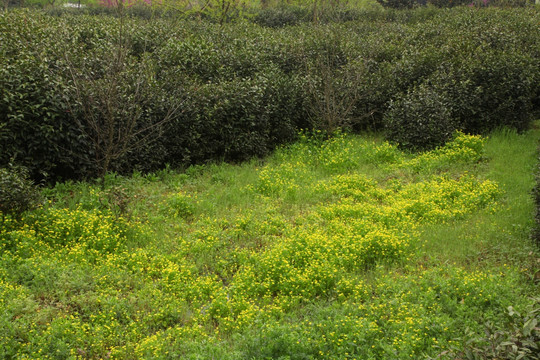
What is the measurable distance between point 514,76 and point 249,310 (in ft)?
28.4

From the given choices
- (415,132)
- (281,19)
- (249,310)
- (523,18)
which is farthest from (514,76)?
(281,19)

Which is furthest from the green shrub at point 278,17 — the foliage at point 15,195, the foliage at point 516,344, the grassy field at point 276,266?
the foliage at point 516,344

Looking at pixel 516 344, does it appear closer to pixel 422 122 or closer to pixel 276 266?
pixel 276 266

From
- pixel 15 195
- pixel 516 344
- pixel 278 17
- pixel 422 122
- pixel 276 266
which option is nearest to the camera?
pixel 516 344

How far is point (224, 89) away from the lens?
9.09 meters

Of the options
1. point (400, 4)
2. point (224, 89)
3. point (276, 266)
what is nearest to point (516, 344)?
point (276, 266)

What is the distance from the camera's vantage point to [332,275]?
5.16m

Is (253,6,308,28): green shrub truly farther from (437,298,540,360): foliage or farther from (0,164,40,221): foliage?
(437,298,540,360): foliage

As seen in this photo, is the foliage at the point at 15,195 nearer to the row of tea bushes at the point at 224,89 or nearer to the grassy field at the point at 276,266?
the grassy field at the point at 276,266

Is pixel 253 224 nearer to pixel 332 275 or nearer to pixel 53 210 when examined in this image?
pixel 332 275

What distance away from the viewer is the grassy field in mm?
4227

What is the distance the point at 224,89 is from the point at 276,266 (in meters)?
4.76

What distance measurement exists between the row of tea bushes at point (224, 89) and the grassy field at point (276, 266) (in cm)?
70

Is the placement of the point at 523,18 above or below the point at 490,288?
above
